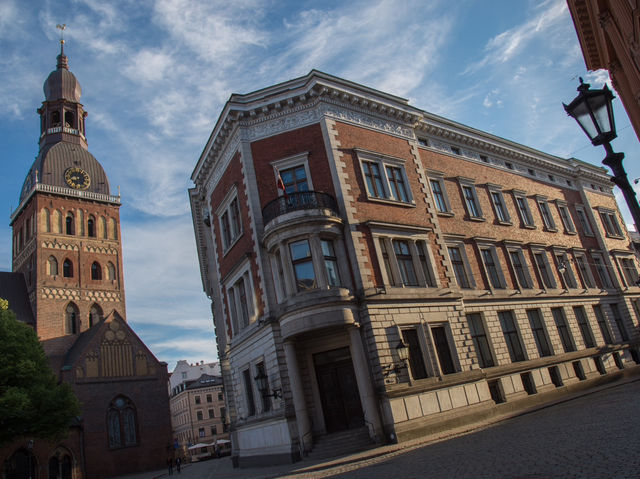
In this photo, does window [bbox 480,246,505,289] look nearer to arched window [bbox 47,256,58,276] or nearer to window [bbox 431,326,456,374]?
window [bbox 431,326,456,374]

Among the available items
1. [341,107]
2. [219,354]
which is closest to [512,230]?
[341,107]

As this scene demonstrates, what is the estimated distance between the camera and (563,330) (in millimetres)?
29656

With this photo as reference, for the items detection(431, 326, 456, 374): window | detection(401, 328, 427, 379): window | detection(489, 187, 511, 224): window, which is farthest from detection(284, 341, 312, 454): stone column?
detection(489, 187, 511, 224): window

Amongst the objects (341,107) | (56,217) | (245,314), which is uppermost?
(56,217)

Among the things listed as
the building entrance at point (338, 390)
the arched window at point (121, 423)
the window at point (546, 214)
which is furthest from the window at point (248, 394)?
the arched window at point (121, 423)

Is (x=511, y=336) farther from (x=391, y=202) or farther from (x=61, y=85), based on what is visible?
(x=61, y=85)

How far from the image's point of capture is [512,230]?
1197 inches

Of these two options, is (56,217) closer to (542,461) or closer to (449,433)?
(449,433)

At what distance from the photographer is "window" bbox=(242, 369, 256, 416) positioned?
23047 mm

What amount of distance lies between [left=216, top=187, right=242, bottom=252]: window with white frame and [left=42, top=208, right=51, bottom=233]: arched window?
35.6 metres

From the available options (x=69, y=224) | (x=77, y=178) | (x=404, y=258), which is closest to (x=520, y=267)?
(x=404, y=258)

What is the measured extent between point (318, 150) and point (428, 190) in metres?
6.77

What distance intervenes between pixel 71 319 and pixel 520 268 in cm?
4519

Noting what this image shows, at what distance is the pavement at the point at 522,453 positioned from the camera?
822 centimetres
